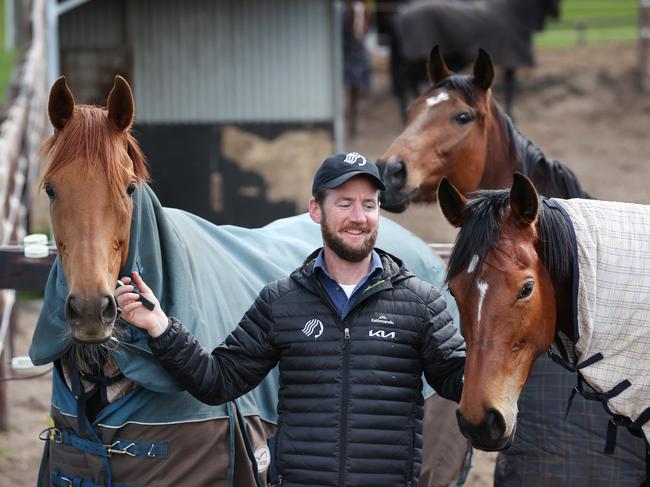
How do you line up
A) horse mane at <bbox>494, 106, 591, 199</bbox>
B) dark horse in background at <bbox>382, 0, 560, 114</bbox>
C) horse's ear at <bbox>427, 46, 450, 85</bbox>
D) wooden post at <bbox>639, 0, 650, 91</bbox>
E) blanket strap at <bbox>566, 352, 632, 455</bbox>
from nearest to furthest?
1. blanket strap at <bbox>566, 352, 632, 455</bbox>
2. horse mane at <bbox>494, 106, 591, 199</bbox>
3. horse's ear at <bbox>427, 46, 450, 85</bbox>
4. dark horse in background at <bbox>382, 0, 560, 114</bbox>
5. wooden post at <bbox>639, 0, 650, 91</bbox>

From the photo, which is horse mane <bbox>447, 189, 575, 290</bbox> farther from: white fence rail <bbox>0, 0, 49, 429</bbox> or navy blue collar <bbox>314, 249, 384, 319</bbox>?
white fence rail <bbox>0, 0, 49, 429</bbox>

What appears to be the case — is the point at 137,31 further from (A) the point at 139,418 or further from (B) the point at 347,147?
(A) the point at 139,418

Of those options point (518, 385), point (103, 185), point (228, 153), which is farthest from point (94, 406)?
point (228, 153)

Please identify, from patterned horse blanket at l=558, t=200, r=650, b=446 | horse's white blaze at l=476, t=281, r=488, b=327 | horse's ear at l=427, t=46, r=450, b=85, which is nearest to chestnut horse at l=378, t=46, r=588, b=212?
horse's ear at l=427, t=46, r=450, b=85

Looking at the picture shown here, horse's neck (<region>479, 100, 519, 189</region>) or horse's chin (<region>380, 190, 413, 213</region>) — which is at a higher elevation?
horse's neck (<region>479, 100, 519, 189</region>)

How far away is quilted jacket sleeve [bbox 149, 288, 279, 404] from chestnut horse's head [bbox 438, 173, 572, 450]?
61 cm

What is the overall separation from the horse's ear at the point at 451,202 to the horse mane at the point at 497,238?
0.08m

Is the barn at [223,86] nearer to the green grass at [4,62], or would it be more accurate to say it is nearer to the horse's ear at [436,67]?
the green grass at [4,62]

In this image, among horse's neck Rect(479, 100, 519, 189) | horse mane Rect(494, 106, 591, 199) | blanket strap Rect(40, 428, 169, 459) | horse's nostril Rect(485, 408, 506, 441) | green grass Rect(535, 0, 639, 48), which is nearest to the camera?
horse's nostril Rect(485, 408, 506, 441)

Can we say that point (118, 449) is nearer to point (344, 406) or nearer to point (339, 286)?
point (344, 406)

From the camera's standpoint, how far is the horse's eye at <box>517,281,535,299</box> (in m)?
2.57

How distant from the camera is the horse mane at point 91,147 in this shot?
109 inches

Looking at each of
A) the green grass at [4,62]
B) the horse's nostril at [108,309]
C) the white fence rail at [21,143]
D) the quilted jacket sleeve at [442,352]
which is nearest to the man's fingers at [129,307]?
the horse's nostril at [108,309]

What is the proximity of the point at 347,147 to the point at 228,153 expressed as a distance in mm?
1939
